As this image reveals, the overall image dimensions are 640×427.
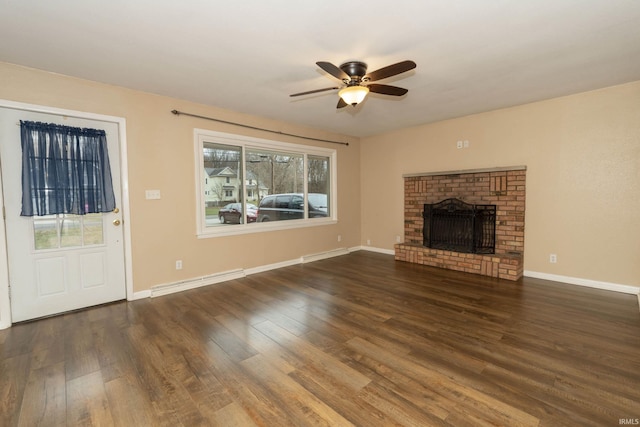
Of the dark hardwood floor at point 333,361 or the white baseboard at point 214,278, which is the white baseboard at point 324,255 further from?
the dark hardwood floor at point 333,361

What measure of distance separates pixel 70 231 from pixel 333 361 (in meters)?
3.18

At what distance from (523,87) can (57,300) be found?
5907 mm

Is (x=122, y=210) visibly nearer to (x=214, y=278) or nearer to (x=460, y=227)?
(x=214, y=278)

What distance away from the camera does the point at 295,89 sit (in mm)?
3514

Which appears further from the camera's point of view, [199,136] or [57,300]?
[199,136]

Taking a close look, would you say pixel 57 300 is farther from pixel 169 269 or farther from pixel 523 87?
pixel 523 87

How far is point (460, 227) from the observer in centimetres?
489

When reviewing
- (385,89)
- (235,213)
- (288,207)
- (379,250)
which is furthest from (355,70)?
(379,250)

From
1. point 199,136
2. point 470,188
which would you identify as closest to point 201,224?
point 199,136

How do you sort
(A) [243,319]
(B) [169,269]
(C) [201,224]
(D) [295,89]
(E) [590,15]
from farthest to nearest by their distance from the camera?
(C) [201,224], (B) [169,269], (D) [295,89], (A) [243,319], (E) [590,15]

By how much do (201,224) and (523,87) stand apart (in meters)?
4.56

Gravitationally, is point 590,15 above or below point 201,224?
above

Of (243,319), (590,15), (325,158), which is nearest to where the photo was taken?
(590,15)

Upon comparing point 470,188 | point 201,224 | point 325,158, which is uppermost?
point 325,158
